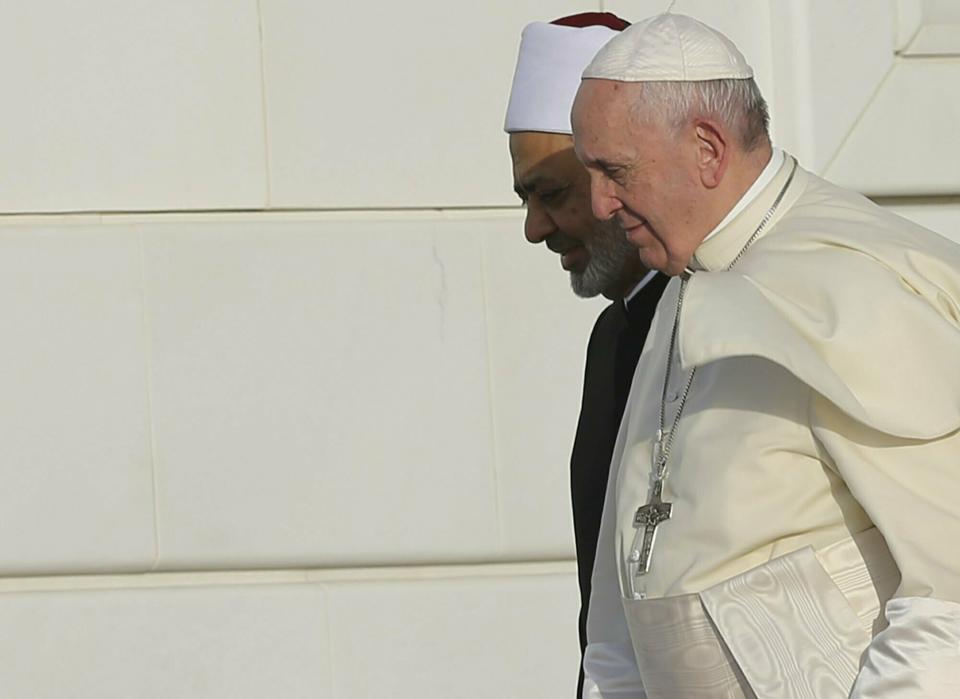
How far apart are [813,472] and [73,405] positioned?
6.48ft

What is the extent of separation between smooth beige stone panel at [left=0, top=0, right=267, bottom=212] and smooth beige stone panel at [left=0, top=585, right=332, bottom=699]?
799 millimetres

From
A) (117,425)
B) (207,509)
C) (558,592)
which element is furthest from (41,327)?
(558,592)

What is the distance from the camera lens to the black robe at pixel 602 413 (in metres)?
2.85

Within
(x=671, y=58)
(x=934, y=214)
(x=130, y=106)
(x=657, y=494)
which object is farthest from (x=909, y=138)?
(x=657, y=494)

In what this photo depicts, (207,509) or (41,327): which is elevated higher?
(41,327)

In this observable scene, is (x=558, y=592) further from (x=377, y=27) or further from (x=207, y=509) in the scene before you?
(x=377, y=27)

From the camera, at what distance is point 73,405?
362 cm

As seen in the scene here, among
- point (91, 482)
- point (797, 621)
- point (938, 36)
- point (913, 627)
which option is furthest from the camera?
point (938, 36)

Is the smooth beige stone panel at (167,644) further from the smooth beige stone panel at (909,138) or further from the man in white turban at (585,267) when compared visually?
the smooth beige stone panel at (909,138)

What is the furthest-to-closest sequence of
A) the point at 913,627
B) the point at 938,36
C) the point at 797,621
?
the point at 938,36
the point at 797,621
the point at 913,627

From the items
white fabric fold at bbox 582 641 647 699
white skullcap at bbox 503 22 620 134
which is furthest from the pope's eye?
white fabric fold at bbox 582 641 647 699

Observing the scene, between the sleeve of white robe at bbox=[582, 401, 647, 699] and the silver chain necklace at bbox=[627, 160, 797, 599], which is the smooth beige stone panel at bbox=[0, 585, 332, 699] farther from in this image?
the silver chain necklace at bbox=[627, 160, 797, 599]

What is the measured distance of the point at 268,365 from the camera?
3.70 meters

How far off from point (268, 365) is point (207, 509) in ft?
1.04
